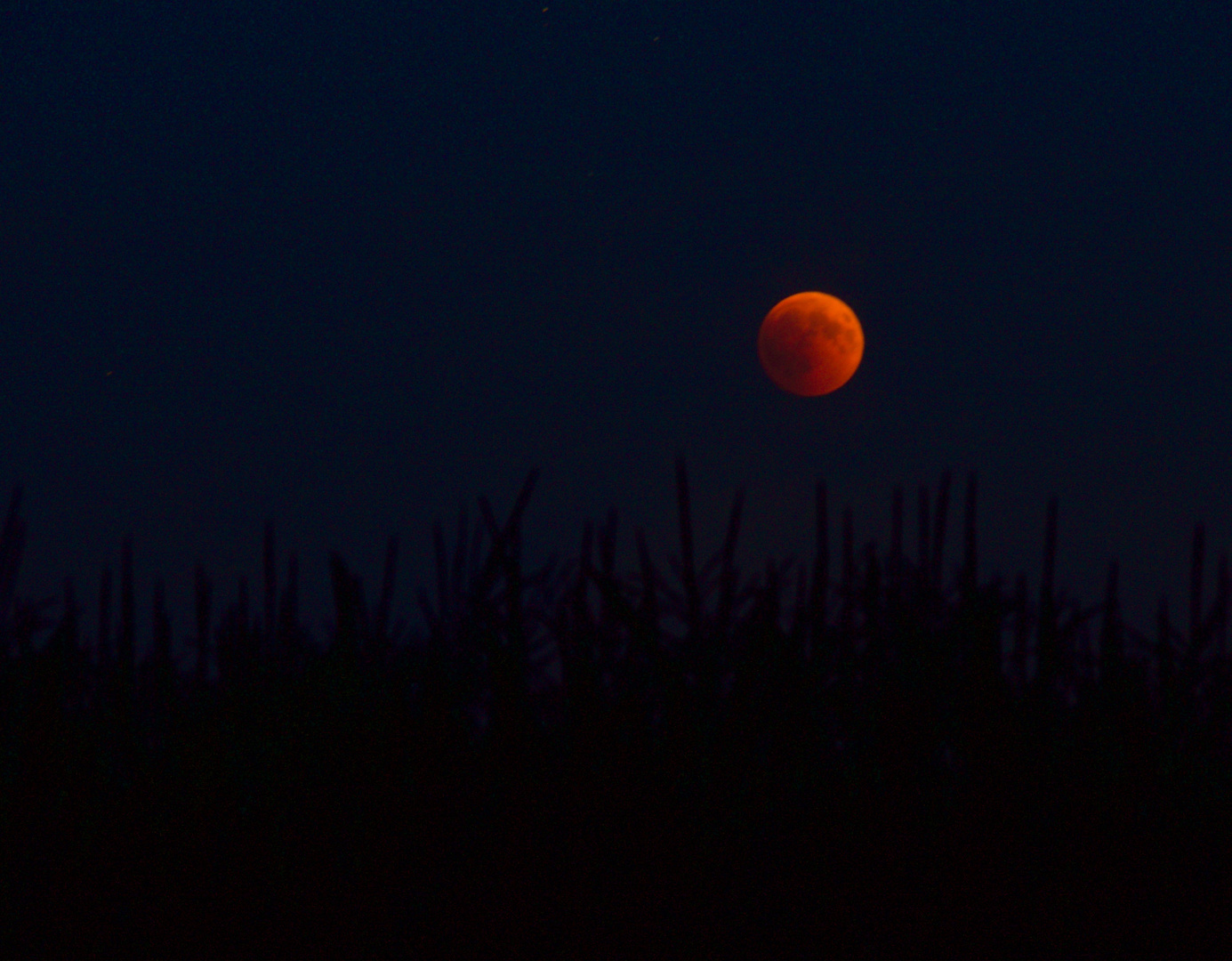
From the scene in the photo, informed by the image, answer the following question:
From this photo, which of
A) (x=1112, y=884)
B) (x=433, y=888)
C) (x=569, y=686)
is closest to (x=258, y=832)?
(x=433, y=888)

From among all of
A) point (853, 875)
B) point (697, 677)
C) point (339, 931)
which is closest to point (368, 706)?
point (339, 931)

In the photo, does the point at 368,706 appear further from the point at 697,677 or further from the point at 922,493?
the point at 922,493

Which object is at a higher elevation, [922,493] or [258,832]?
[922,493]

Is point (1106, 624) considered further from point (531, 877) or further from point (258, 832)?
point (258, 832)

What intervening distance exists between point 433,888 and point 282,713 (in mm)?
1067

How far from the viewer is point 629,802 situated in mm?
5754

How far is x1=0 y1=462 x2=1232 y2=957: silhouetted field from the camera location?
18.9 ft

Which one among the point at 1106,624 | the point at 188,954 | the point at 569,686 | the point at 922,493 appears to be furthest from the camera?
the point at 922,493

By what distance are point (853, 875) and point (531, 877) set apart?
1348 millimetres

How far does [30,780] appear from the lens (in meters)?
6.36

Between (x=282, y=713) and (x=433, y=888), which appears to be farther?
(x=282, y=713)

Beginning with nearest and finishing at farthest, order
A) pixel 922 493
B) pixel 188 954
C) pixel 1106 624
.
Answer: pixel 188 954 < pixel 1106 624 < pixel 922 493

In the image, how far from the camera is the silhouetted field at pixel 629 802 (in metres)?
5.77

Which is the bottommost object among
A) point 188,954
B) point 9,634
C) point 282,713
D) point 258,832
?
point 188,954
